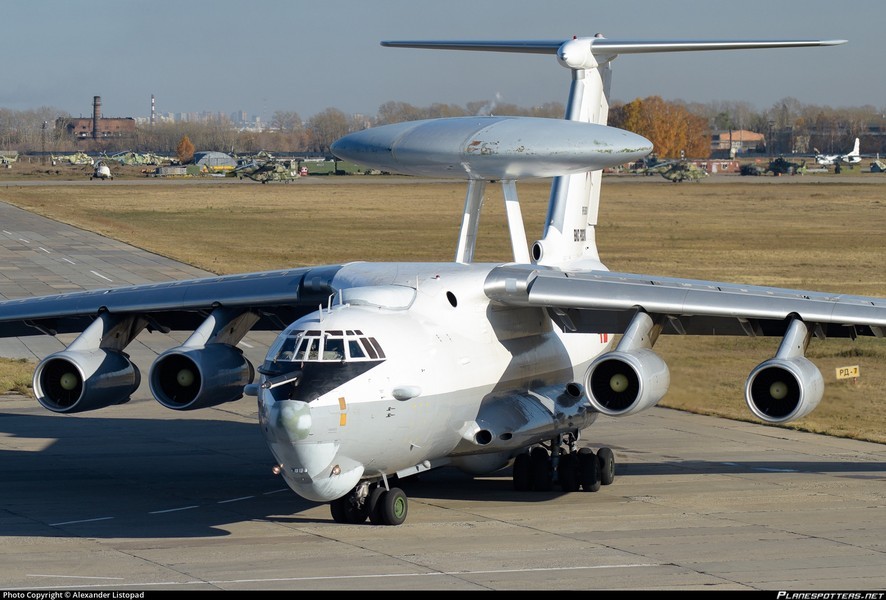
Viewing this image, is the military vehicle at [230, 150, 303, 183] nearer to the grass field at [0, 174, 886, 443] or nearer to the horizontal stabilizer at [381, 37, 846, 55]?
the grass field at [0, 174, 886, 443]

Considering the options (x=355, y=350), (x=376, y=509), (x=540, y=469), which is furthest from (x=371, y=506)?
(x=540, y=469)

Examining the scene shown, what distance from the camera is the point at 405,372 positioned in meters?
15.9

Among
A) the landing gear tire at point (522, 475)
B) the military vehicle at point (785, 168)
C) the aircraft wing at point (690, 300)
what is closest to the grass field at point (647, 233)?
the landing gear tire at point (522, 475)

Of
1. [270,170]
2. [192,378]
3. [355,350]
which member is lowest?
[192,378]

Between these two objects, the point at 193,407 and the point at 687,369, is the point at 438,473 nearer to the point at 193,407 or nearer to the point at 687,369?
the point at 193,407

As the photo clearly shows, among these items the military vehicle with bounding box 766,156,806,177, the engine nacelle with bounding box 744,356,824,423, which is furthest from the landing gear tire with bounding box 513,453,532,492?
the military vehicle with bounding box 766,156,806,177

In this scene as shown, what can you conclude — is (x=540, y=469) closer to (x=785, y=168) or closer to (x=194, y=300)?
(x=194, y=300)

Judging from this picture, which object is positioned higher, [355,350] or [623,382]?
[355,350]

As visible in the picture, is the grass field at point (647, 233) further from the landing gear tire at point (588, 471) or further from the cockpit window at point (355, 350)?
the cockpit window at point (355, 350)

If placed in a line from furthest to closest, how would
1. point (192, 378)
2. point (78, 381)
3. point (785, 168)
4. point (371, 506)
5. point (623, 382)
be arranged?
point (785, 168) < point (78, 381) < point (192, 378) < point (371, 506) < point (623, 382)

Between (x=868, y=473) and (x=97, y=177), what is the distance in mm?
123111

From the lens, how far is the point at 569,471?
62.3 ft

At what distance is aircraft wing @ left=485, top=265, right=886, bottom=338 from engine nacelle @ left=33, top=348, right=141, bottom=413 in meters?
5.52

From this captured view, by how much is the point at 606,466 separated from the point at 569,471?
2.24 feet
